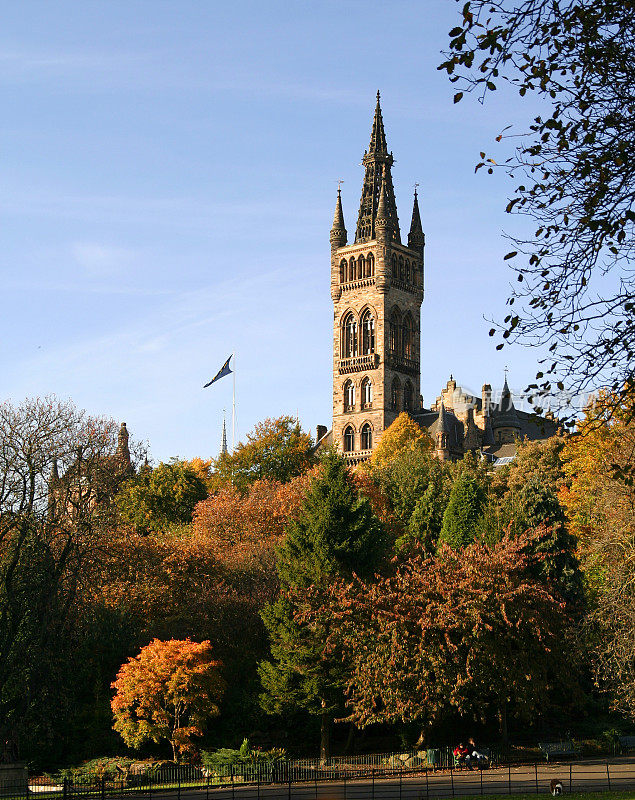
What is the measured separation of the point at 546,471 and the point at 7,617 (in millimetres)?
34598

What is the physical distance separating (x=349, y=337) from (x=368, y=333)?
94.2 inches

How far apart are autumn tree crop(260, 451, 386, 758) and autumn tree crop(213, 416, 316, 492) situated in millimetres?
40760

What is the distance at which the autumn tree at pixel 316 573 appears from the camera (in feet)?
135

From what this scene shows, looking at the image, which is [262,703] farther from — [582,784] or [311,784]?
[582,784]

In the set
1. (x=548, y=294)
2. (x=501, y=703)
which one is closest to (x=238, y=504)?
(x=501, y=703)

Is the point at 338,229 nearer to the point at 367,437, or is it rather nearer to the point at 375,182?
the point at 375,182

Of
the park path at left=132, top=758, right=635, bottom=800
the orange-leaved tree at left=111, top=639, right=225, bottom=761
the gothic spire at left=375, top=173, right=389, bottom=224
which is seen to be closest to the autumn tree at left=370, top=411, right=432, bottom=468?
the gothic spire at left=375, top=173, right=389, bottom=224

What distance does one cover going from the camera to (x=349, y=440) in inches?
4515

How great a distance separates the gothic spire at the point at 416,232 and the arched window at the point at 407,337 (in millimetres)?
9759

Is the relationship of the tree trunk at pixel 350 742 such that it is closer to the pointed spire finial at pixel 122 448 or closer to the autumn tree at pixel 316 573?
the autumn tree at pixel 316 573

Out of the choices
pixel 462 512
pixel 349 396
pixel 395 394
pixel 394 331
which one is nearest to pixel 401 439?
pixel 395 394

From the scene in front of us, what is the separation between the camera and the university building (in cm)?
11331

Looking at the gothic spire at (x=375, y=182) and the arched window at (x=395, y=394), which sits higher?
the gothic spire at (x=375, y=182)

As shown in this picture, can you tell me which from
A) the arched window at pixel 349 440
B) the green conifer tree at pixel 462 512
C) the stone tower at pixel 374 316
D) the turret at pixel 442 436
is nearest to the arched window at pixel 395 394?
the stone tower at pixel 374 316
